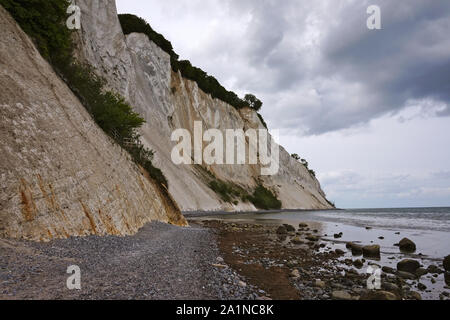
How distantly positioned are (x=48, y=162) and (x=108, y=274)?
15.5ft

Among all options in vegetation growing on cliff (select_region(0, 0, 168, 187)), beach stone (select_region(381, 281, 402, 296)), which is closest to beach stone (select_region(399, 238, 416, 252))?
beach stone (select_region(381, 281, 402, 296))

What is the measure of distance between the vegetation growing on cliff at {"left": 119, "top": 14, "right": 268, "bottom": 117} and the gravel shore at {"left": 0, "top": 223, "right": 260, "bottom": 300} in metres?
46.1

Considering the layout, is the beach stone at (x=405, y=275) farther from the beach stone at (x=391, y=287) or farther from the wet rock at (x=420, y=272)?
the beach stone at (x=391, y=287)

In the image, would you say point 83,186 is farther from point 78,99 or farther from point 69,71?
point 69,71

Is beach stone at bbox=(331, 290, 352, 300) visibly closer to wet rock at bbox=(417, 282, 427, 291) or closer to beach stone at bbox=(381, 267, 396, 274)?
wet rock at bbox=(417, 282, 427, 291)

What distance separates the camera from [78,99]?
1327 centimetres

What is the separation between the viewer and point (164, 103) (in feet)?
146

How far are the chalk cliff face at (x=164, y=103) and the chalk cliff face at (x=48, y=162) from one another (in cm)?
1419

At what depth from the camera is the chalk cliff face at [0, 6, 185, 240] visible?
23.7ft

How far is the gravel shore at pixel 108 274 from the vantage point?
451 centimetres

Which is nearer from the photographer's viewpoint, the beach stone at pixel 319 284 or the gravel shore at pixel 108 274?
the gravel shore at pixel 108 274

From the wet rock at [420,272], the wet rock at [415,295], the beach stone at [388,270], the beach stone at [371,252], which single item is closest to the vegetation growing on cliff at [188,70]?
the beach stone at [371,252]

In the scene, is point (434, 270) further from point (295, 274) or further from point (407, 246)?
point (295, 274)
